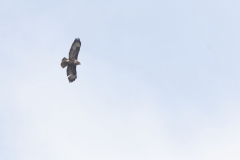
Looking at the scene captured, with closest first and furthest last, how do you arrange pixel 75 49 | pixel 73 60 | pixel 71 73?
pixel 75 49, pixel 73 60, pixel 71 73

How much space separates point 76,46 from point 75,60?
1919 mm

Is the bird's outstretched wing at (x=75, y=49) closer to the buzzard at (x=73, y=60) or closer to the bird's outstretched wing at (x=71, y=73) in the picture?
the buzzard at (x=73, y=60)

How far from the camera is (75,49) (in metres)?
75.8

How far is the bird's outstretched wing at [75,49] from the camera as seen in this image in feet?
247

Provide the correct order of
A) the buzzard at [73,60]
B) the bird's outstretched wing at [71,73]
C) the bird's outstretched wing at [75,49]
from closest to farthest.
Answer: the bird's outstretched wing at [75,49], the buzzard at [73,60], the bird's outstretched wing at [71,73]

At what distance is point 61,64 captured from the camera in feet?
250

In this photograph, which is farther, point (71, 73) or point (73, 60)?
point (71, 73)

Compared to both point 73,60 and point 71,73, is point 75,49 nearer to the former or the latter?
point 73,60

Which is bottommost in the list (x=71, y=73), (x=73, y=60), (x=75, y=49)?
(x=71, y=73)

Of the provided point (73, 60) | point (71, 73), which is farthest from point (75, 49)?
point (71, 73)

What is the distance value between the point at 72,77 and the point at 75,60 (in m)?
2.86

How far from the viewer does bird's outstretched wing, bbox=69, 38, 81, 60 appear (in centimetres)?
7538

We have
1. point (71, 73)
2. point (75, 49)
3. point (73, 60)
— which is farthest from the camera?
point (71, 73)

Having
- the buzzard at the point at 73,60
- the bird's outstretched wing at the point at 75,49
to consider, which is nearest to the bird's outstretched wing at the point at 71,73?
the buzzard at the point at 73,60
